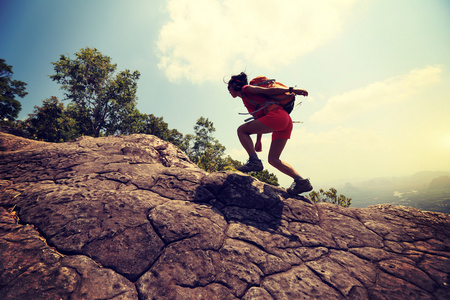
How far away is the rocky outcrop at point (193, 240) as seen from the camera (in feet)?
5.51

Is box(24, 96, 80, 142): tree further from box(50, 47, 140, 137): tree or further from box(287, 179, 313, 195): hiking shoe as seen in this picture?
box(287, 179, 313, 195): hiking shoe

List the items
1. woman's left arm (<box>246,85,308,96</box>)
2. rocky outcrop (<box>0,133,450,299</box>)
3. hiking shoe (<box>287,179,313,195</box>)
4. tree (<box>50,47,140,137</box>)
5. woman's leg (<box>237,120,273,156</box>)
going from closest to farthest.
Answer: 1. rocky outcrop (<box>0,133,450,299</box>)
2. woman's left arm (<box>246,85,308,96</box>)
3. woman's leg (<box>237,120,273,156</box>)
4. hiking shoe (<box>287,179,313,195</box>)
5. tree (<box>50,47,140,137</box>)

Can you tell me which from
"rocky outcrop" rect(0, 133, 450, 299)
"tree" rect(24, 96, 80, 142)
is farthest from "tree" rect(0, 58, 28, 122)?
"rocky outcrop" rect(0, 133, 450, 299)

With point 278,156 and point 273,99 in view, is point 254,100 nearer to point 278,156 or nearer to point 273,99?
point 273,99

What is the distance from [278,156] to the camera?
3279mm

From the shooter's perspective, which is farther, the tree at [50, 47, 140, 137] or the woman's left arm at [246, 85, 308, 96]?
the tree at [50, 47, 140, 137]

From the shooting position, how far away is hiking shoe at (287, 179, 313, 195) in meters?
3.21

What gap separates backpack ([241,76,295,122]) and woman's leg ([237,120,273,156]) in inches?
5.9

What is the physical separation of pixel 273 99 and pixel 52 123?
2510 centimetres

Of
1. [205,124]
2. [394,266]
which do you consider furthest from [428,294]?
[205,124]

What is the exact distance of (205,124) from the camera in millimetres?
24672

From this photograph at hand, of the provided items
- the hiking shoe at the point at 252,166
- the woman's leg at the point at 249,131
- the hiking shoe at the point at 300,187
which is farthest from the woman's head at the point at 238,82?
the hiking shoe at the point at 300,187

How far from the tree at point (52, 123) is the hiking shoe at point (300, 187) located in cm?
2373

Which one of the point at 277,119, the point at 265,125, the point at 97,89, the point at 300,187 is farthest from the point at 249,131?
the point at 97,89
